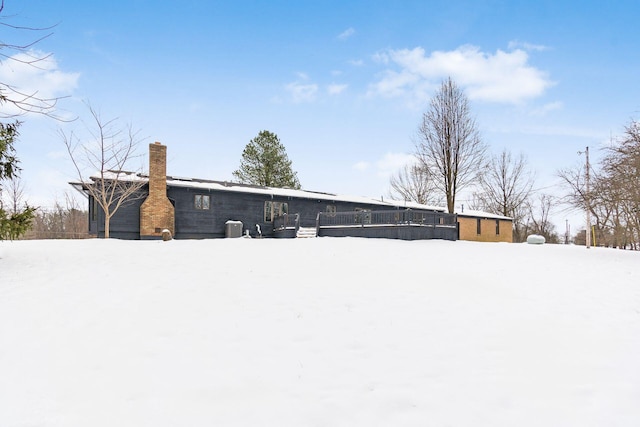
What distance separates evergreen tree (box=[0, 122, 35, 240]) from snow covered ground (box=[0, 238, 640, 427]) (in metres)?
1.09

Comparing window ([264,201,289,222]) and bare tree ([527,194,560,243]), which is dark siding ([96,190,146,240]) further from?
bare tree ([527,194,560,243])

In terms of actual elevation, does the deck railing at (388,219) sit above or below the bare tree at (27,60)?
below

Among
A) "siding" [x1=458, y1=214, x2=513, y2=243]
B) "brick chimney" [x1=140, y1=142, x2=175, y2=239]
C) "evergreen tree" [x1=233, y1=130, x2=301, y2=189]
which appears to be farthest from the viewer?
"evergreen tree" [x1=233, y1=130, x2=301, y2=189]

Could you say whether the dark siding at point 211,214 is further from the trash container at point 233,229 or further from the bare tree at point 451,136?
the bare tree at point 451,136

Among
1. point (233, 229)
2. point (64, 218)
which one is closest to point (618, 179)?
point (233, 229)

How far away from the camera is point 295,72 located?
2270cm

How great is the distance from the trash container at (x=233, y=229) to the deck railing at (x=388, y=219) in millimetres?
5208

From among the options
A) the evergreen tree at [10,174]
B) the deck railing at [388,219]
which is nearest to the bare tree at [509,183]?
the deck railing at [388,219]

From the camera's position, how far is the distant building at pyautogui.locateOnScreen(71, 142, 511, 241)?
1833cm

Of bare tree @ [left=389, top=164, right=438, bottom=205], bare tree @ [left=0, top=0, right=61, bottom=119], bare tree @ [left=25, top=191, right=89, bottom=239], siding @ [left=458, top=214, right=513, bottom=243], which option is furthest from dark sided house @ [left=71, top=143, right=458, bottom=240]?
bare tree @ [left=25, top=191, right=89, bottom=239]

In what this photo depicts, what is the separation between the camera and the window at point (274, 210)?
22.7 metres

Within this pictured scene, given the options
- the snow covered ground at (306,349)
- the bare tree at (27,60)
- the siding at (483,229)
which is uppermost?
the bare tree at (27,60)

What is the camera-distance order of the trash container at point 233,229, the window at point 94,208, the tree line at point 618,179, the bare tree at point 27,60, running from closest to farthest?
the bare tree at point 27,60
the tree line at point 618,179
the window at point 94,208
the trash container at point 233,229

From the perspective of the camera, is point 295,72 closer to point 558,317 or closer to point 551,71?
point 551,71
